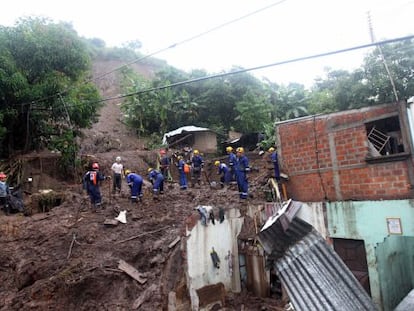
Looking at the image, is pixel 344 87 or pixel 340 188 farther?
pixel 344 87

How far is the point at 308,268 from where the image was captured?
17.6 ft

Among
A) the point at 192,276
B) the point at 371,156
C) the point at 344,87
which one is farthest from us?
the point at 344,87

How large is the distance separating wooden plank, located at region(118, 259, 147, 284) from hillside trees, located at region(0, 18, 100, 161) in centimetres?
829

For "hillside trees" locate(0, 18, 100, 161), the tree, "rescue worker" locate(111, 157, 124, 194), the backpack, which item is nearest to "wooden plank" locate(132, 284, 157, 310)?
"rescue worker" locate(111, 157, 124, 194)

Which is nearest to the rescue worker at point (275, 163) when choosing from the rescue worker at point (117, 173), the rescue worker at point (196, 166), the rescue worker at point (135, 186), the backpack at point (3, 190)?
the rescue worker at point (196, 166)

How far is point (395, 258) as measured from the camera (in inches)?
263

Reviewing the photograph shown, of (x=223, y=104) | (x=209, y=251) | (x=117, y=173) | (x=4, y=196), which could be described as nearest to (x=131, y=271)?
(x=209, y=251)

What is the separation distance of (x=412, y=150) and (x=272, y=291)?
5.34m

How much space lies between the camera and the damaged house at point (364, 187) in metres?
6.57

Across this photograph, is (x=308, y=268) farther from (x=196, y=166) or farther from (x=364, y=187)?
(x=196, y=166)

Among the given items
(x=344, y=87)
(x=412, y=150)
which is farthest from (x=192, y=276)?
(x=344, y=87)

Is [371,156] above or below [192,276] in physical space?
above

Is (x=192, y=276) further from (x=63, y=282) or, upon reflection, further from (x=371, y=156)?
(x=371, y=156)

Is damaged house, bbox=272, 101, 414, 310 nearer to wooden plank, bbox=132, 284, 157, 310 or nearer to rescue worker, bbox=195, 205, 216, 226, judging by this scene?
rescue worker, bbox=195, 205, 216, 226
